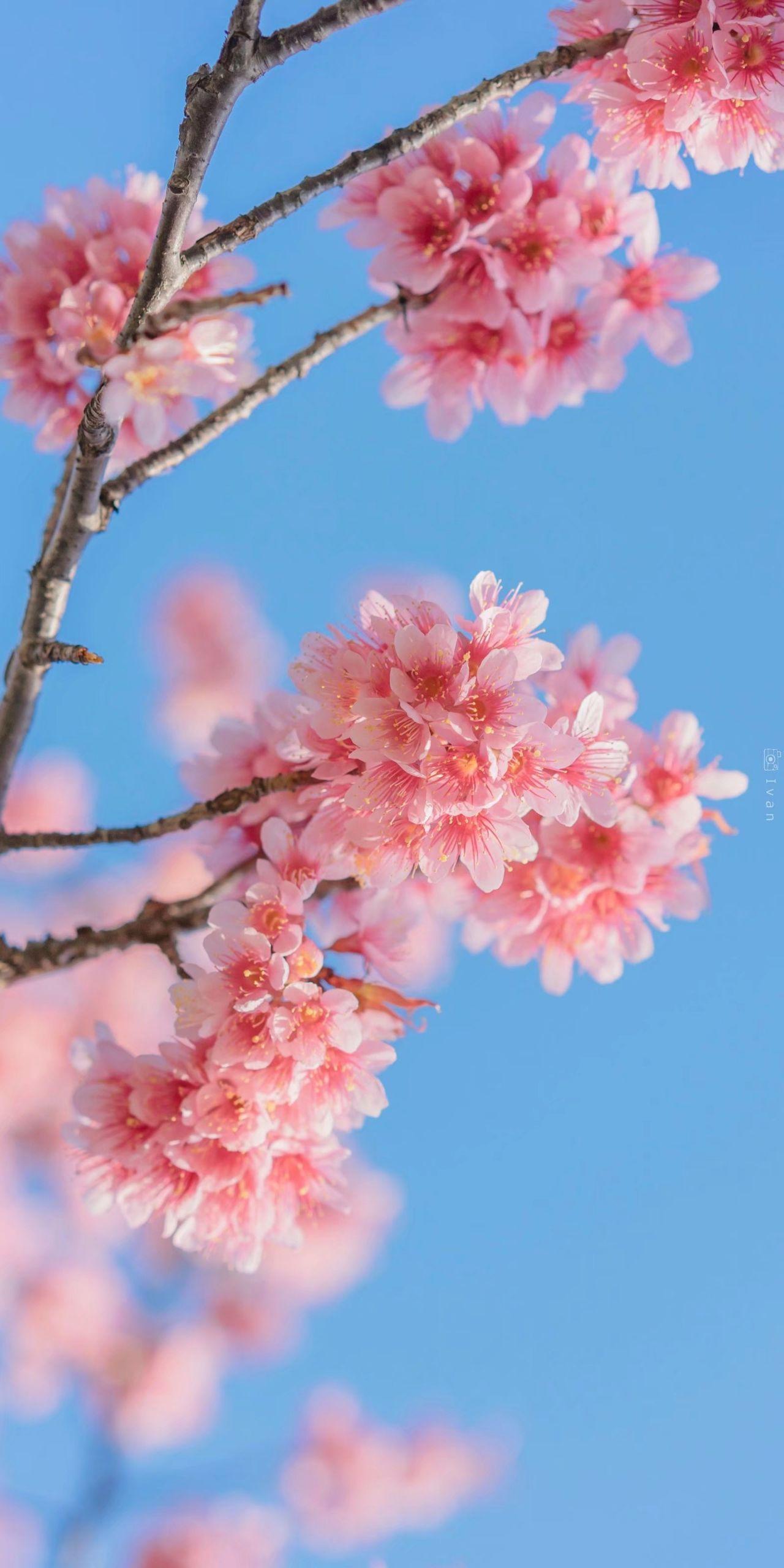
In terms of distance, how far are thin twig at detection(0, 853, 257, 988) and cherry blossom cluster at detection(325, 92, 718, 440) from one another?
47.8 inches

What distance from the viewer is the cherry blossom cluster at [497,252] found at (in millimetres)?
2150

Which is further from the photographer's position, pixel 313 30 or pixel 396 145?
pixel 396 145

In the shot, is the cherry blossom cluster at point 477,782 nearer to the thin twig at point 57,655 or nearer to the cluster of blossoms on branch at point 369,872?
the cluster of blossoms on branch at point 369,872

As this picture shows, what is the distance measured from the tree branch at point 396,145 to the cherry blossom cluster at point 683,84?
7 centimetres

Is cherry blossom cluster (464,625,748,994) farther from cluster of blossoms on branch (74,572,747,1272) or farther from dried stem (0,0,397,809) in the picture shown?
dried stem (0,0,397,809)

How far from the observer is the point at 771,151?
198 cm

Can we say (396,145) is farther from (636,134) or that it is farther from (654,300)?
(654,300)

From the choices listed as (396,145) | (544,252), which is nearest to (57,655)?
(396,145)

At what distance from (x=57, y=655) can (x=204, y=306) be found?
30.2 inches

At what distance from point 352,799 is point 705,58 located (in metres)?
1.38

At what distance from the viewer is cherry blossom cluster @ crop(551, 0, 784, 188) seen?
1.77 m

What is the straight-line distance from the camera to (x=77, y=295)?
2047 millimetres

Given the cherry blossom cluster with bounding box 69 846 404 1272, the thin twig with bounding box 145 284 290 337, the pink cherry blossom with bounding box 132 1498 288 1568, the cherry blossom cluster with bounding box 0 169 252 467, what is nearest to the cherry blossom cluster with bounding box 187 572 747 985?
the cherry blossom cluster with bounding box 69 846 404 1272

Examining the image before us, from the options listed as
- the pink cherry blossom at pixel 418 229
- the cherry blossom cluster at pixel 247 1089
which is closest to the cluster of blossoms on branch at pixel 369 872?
the cherry blossom cluster at pixel 247 1089
